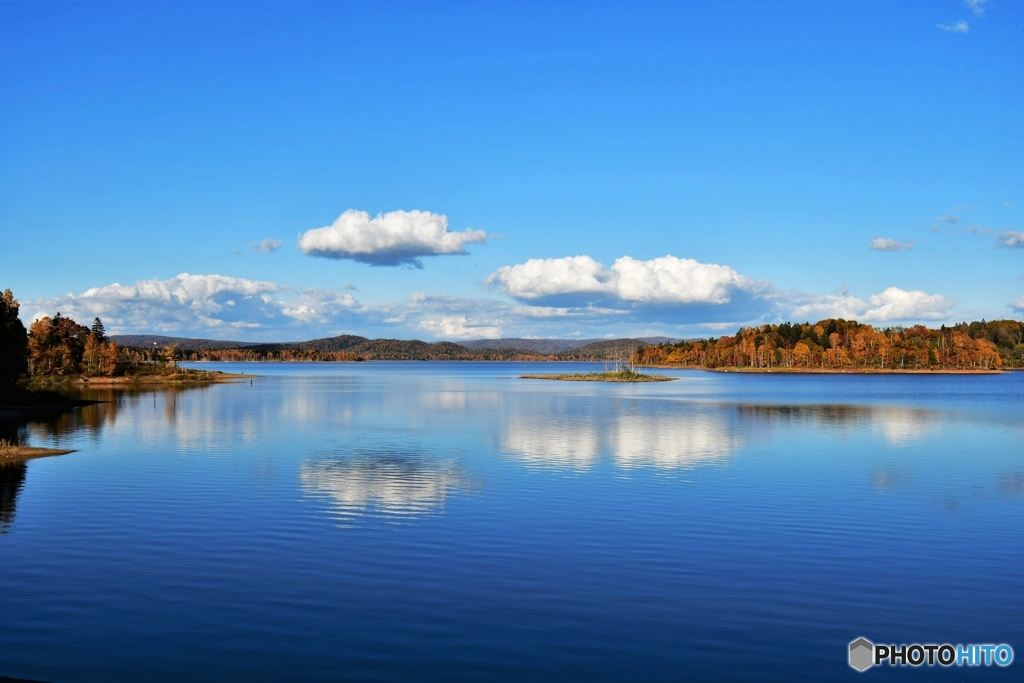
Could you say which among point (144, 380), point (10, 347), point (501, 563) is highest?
point (10, 347)

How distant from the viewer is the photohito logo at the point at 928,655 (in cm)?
1455

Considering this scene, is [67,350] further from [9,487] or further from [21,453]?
[9,487]

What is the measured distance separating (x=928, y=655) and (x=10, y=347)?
85.1 m

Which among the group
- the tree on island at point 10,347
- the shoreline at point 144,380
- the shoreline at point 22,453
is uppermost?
the tree on island at point 10,347

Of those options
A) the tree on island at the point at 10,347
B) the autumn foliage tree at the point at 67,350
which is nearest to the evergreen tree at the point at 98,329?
the autumn foliage tree at the point at 67,350

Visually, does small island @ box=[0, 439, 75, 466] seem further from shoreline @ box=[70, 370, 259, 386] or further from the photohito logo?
shoreline @ box=[70, 370, 259, 386]

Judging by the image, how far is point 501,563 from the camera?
21.2 metres

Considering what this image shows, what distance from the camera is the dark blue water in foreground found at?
1464 cm

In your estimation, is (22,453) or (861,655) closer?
(861,655)

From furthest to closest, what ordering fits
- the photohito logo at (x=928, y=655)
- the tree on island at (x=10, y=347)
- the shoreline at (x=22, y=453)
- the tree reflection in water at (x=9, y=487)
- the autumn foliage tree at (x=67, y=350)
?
the autumn foliage tree at (x=67, y=350) < the tree on island at (x=10, y=347) < the shoreline at (x=22, y=453) < the tree reflection in water at (x=9, y=487) < the photohito logo at (x=928, y=655)

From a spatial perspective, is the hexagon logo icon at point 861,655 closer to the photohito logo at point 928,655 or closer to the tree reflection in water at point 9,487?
the photohito logo at point 928,655

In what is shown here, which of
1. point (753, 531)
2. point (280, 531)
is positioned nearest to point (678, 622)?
point (753, 531)

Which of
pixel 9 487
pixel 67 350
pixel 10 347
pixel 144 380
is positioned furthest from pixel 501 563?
pixel 144 380

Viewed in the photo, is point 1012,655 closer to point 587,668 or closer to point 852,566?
point 852,566
